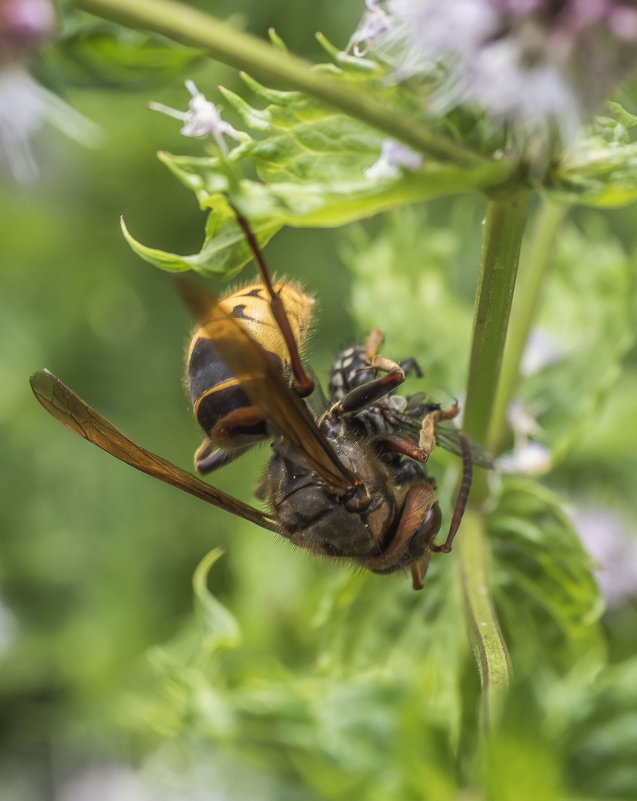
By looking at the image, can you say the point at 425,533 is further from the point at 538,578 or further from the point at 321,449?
the point at 538,578

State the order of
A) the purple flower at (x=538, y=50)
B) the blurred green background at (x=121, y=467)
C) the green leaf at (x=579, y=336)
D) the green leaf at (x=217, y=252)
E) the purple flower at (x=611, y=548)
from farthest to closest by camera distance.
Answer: the blurred green background at (x=121, y=467) → the purple flower at (x=611, y=548) → the green leaf at (x=579, y=336) → the green leaf at (x=217, y=252) → the purple flower at (x=538, y=50)

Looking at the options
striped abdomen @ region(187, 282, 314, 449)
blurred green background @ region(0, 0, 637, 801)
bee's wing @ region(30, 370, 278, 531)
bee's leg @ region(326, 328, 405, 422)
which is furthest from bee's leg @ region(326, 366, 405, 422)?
blurred green background @ region(0, 0, 637, 801)

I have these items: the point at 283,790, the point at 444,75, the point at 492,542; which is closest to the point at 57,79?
the point at 444,75

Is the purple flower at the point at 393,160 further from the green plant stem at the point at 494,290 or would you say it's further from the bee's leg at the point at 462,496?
the bee's leg at the point at 462,496

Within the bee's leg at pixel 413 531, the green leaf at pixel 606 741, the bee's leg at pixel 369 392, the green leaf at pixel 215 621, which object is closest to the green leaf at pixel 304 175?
the bee's leg at pixel 369 392

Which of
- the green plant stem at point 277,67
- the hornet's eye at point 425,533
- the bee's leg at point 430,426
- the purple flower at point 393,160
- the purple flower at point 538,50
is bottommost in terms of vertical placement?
the hornet's eye at point 425,533

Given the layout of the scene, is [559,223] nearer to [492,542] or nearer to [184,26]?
[492,542]
